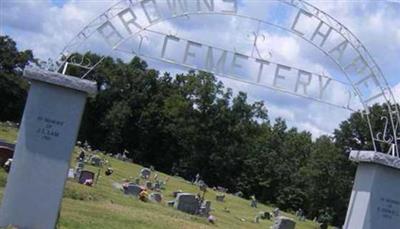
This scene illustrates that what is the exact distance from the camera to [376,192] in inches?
376

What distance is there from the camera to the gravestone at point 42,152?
30.3 feet

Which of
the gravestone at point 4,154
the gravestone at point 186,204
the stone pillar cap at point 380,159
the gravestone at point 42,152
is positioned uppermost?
the stone pillar cap at point 380,159

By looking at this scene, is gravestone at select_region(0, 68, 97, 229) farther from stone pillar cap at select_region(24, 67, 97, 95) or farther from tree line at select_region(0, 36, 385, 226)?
tree line at select_region(0, 36, 385, 226)

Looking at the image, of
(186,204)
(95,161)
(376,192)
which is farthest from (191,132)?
(376,192)

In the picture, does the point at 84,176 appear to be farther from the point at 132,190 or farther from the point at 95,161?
the point at 95,161

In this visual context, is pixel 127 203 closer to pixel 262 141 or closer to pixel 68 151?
pixel 68 151

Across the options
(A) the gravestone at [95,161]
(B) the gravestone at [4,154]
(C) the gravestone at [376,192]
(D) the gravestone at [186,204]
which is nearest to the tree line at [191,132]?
(A) the gravestone at [95,161]

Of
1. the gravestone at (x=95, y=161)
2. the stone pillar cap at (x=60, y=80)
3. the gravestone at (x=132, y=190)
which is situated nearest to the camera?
the stone pillar cap at (x=60, y=80)

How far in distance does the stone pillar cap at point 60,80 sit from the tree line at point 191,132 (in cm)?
5307

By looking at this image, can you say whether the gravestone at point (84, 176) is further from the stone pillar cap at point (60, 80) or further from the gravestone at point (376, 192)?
the gravestone at point (376, 192)

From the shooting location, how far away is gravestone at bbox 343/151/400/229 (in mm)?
9516

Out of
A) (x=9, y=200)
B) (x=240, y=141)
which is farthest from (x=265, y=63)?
(x=240, y=141)

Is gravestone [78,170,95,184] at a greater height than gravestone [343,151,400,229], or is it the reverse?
gravestone [343,151,400,229]

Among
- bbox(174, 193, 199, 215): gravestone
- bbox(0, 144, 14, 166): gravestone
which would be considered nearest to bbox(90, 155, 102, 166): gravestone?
bbox(174, 193, 199, 215): gravestone
